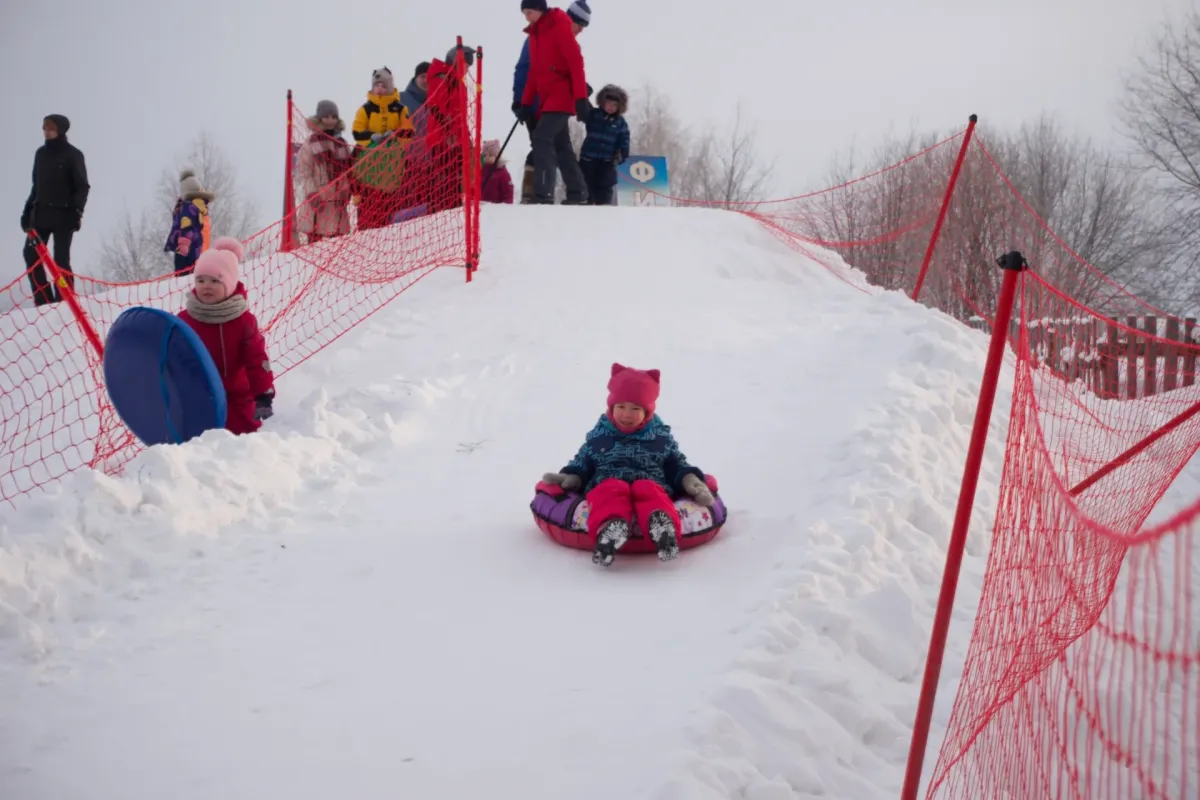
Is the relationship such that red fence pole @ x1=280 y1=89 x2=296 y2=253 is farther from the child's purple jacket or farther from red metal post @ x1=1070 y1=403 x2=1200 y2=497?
red metal post @ x1=1070 y1=403 x2=1200 y2=497

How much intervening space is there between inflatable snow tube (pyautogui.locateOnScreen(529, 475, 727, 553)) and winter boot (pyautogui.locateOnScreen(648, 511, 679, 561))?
0.10 m

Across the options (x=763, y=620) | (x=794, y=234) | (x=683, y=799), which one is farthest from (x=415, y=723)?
(x=794, y=234)

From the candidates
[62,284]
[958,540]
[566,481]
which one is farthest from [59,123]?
[958,540]

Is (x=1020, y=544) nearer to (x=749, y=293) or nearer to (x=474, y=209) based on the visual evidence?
(x=749, y=293)

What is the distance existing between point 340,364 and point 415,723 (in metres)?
4.36

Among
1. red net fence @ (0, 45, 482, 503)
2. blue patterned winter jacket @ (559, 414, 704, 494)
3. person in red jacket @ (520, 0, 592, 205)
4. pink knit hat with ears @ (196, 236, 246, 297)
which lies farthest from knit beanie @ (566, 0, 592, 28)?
blue patterned winter jacket @ (559, 414, 704, 494)

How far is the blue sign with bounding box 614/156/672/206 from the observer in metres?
14.0

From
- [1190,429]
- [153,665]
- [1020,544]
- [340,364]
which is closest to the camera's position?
[153,665]

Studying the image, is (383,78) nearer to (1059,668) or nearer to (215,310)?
(215,310)

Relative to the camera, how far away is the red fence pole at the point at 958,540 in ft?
7.76

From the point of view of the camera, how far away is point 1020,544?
3.43m

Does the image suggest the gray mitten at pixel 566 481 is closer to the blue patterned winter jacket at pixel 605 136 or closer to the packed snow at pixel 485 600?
the packed snow at pixel 485 600

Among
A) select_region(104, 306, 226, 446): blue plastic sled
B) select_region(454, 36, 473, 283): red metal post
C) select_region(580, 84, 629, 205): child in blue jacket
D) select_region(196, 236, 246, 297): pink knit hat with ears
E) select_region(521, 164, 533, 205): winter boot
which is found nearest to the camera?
select_region(104, 306, 226, 446): blue plastic sled

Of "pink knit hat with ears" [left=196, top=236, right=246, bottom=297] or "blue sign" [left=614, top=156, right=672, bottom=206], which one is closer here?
"pink knit hat with ears" [left=196, top=236, right=246, bottom=297]
